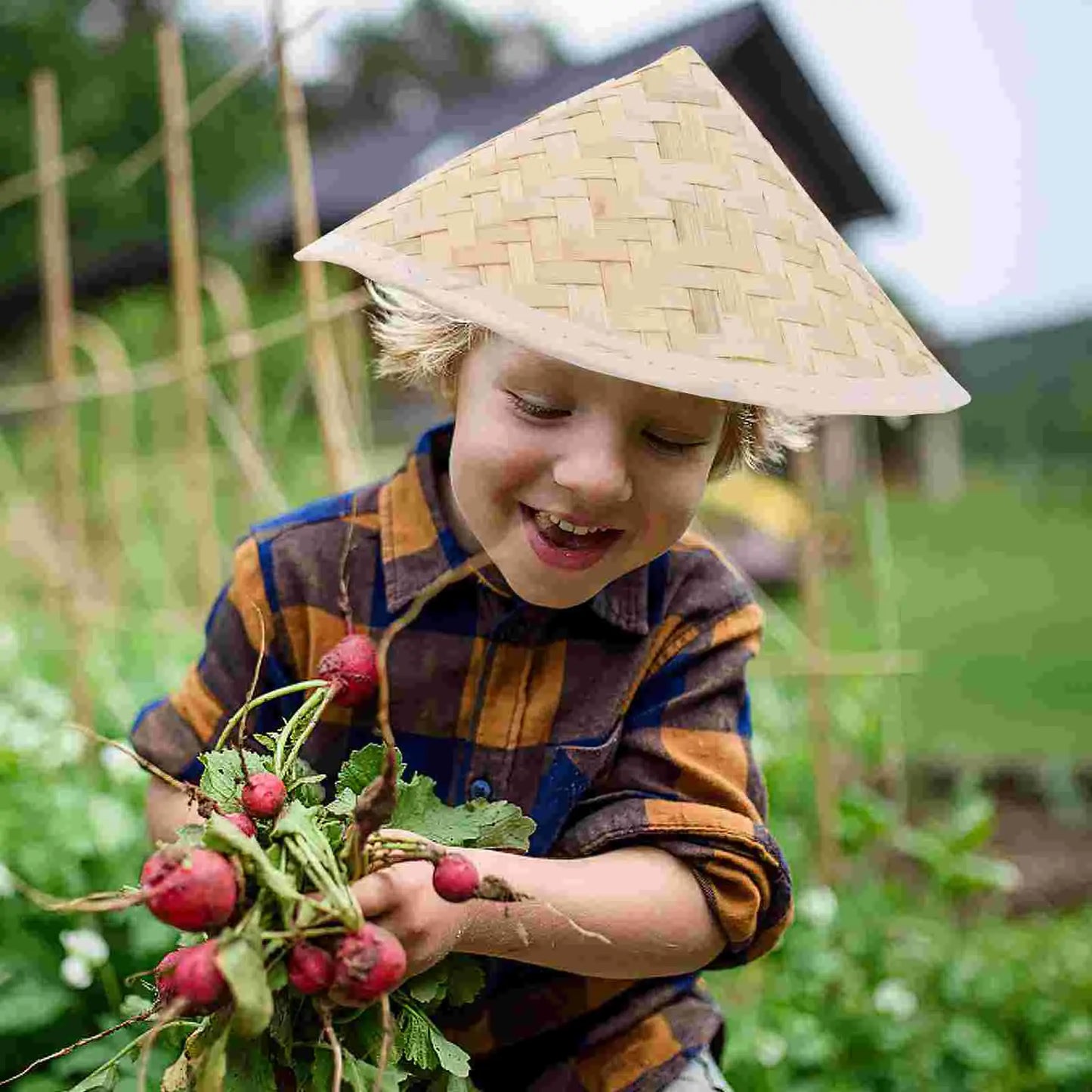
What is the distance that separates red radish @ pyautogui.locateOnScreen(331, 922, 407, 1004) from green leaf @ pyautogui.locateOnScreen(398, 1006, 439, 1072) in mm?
165

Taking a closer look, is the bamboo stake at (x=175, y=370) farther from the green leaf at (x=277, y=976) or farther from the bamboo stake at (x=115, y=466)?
the green leaf at (x=277, y=976)

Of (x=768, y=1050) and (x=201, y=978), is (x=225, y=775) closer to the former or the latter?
(x=201, y=978)

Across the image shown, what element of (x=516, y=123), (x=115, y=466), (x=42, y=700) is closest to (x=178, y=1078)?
(x=42, y=700)

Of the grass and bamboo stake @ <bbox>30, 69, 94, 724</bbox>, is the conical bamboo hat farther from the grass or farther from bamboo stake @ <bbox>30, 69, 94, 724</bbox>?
the grass

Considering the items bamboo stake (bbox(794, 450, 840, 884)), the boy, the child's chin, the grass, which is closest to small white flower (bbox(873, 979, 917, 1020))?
bamboo stake (bbox(794, 450, 840, 884))

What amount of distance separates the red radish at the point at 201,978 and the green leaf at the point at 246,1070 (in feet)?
0.38

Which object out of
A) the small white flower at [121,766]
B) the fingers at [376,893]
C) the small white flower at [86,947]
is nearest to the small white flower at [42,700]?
the small white flower at [121,766]

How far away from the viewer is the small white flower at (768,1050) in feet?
6.47

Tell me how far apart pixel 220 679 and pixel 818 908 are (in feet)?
4.60

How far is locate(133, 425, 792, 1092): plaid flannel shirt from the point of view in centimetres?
122

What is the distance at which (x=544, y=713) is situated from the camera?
127cm

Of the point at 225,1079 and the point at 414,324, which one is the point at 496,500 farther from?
the point at 225,1079

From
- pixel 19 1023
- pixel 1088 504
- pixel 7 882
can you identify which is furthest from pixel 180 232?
pixel 1088 504

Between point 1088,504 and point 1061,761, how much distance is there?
527 cm
